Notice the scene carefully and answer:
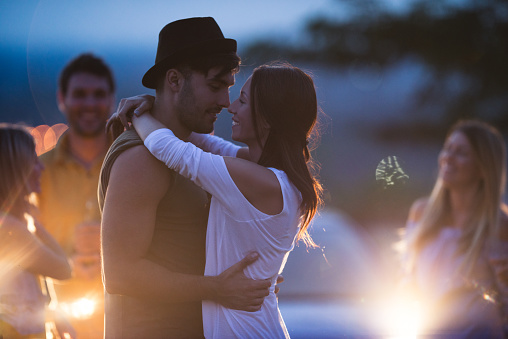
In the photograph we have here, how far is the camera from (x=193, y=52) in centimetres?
248

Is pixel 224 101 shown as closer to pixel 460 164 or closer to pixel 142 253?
pixel 142 253

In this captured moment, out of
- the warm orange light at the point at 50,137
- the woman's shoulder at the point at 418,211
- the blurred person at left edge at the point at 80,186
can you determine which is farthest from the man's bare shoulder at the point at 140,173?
the warm orange light at the point at 50,137

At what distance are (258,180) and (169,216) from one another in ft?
1.42

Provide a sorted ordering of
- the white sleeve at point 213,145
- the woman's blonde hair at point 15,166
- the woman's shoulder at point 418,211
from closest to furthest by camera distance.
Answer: the woman's blonde hair at point 15,166, the white sleeve at point 213,145, the woman's shoulder at point 418,211

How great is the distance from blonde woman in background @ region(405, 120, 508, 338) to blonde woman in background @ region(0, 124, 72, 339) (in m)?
2.03

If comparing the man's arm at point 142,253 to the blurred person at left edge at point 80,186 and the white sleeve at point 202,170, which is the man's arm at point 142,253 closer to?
the white sleeve at point 202,170

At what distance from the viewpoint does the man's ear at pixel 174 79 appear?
99.0 inches

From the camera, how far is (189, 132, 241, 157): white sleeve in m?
3.00

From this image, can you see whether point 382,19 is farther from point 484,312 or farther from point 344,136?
point 484,312

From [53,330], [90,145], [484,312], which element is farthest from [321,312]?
[90,145]

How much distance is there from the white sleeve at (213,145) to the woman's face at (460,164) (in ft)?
6.30

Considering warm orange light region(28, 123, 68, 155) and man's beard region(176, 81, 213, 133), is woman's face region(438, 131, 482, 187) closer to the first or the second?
man's beard region(176, 81, 213, 133)

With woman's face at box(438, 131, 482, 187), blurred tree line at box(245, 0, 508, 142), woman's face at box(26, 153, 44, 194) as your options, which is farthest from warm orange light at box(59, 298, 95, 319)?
blurred tree line at box(245, 0, 508, 142)

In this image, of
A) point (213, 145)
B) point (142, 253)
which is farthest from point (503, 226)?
point (142, 253)
